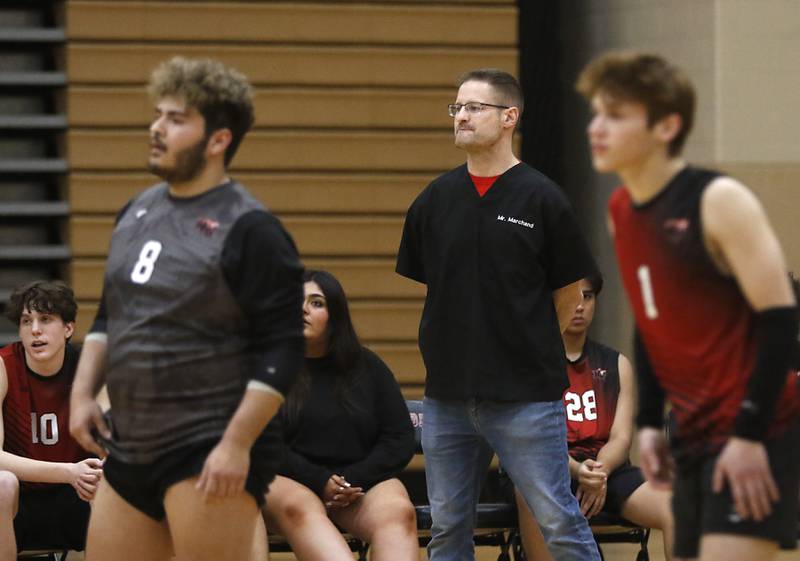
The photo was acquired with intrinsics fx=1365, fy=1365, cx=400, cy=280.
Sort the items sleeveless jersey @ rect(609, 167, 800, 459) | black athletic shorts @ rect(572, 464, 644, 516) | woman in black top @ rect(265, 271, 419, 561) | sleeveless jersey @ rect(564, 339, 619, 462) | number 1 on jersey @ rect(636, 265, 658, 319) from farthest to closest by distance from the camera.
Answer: sleeveless jersey @ rect(564, 339, 619, 462) < black athletic shorts @ rect(572, 464, 644, 516) < woman in black top @ rect(265, 271, 419, 561) < number 1 on jersey @ rect(636, 265, 658, 319) < sleeveless jersey @ rect(609, 167, 800, 459)

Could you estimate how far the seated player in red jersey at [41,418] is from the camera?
4.96 m

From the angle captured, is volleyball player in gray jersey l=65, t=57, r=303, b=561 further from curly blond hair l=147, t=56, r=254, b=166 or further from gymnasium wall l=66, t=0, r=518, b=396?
gymnasium wall l=66, t=0, r=518, b=396

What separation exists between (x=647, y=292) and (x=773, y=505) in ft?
1.68

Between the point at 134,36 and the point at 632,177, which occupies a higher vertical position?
the point at 134,36

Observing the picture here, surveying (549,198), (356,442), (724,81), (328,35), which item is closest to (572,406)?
(356,442)

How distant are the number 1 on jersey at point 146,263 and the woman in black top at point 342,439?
1.89m

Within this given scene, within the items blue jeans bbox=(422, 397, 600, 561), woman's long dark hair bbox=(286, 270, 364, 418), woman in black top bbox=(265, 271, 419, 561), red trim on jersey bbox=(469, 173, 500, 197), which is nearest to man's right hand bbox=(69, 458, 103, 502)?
woman in black top bbox=(265, 271, 419, 561)

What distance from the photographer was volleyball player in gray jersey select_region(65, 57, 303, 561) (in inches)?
122

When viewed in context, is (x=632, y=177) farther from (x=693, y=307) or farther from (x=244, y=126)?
(x=244, y=126)

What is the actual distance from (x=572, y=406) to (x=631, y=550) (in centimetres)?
157

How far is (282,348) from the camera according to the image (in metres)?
3.12

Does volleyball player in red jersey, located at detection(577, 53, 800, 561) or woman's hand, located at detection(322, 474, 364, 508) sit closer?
volleyball player in red jersey, located at detection(577, 53, 800, 561)

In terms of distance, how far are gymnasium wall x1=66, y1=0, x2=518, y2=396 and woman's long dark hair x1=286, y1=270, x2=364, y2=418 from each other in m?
2.09

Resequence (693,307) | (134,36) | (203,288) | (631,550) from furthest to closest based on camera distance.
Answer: (134,36)
(631,550)
(203,288)
(693,307)
